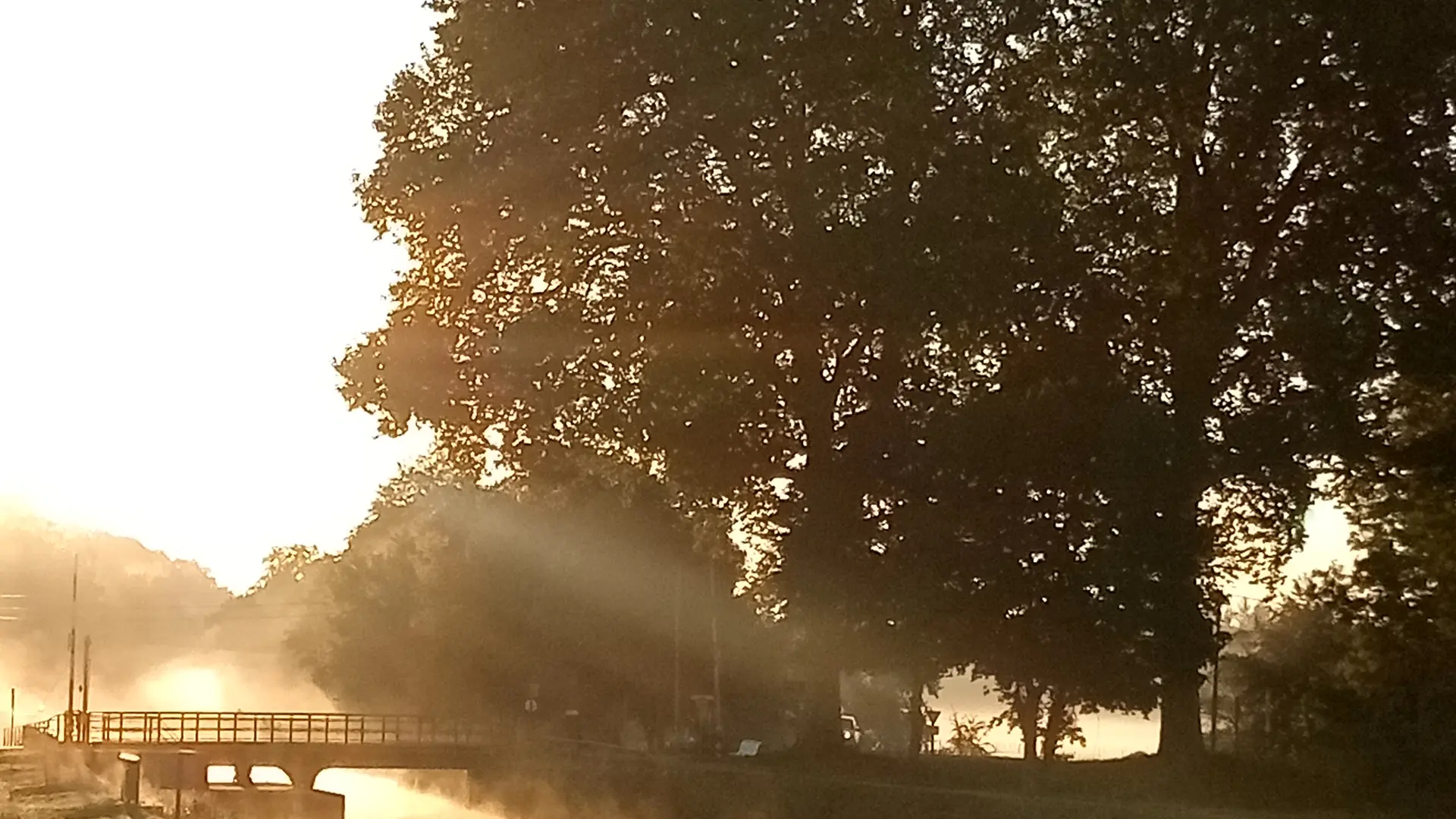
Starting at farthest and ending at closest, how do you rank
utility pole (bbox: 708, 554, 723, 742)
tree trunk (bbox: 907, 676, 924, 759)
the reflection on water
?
the reflection on water → utility pole (bbox: 708, 554, 723, 742) → tree trunk (bbox: 907, 676, 924, 759)

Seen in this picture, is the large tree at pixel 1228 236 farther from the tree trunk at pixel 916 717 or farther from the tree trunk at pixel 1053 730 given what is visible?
the tree trunk at pixel 916 717

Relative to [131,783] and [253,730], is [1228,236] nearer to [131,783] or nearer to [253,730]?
[131,783]

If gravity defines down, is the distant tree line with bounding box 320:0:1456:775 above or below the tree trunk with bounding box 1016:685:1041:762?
above

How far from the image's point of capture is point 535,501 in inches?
2052

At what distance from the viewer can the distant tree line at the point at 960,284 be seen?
33.4 meters

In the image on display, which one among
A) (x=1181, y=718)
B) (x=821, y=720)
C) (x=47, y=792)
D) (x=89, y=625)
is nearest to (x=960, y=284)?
(x=1181, y=718)

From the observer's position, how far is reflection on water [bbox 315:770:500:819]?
5859 centimetres

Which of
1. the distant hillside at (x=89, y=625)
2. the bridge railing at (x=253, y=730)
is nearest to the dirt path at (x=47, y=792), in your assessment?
the bridge railing at (x=253, y=730)

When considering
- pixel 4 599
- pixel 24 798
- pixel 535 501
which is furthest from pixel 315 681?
pixel 4 599

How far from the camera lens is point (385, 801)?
2653 inches

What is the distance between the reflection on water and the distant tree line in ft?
73.7

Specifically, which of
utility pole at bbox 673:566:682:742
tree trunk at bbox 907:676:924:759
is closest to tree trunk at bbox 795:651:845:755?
tree trunk at bbox 907:676:924:759

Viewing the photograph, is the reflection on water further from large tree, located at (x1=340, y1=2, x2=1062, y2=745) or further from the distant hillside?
the distant hillside

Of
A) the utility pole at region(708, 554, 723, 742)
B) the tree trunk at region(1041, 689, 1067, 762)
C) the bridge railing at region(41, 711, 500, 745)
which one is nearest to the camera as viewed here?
the tree trunk at region(1041, 689, 1067, 762)
